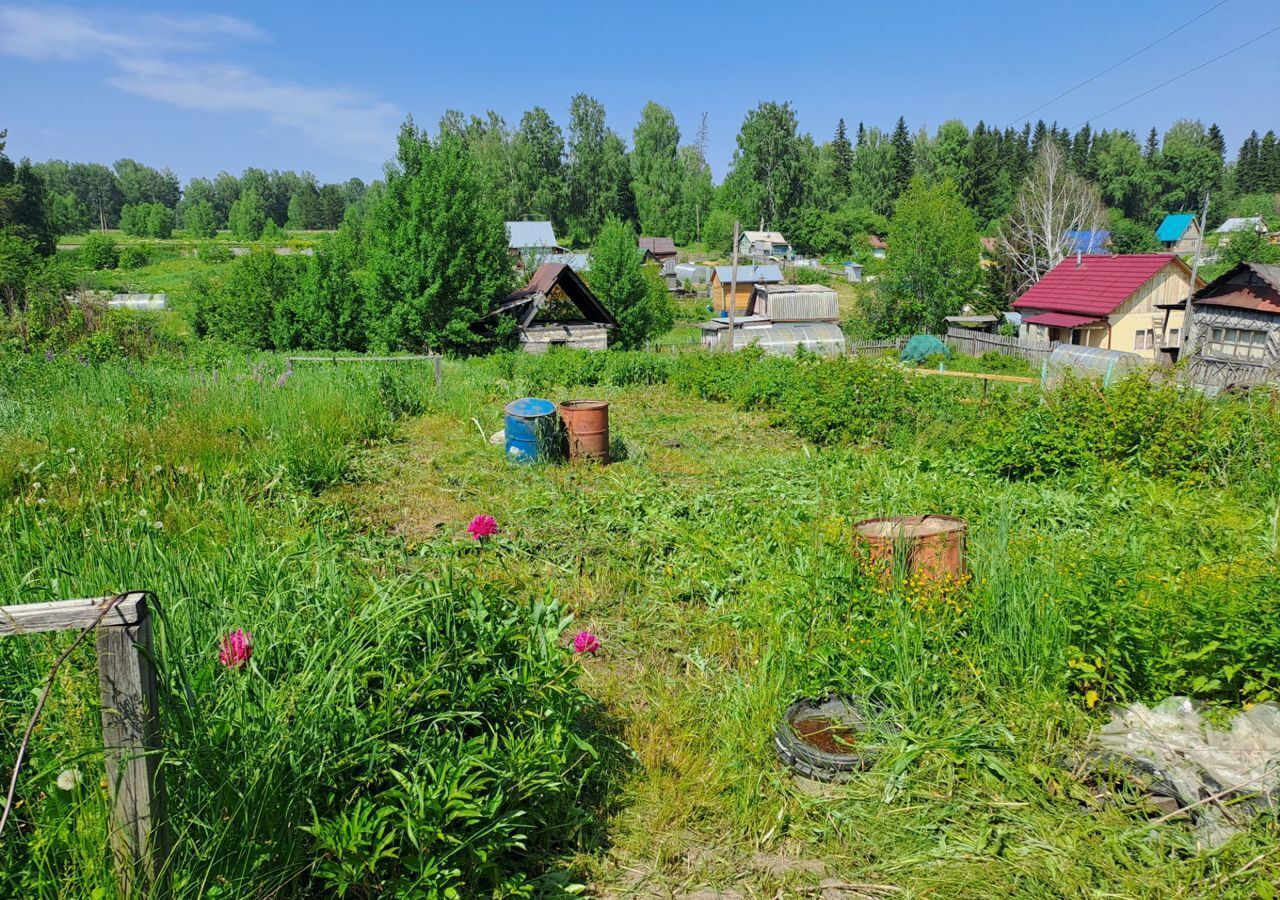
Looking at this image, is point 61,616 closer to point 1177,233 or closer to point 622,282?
point 622,282

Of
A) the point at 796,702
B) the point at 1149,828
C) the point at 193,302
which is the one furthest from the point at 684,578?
the point at 193,302

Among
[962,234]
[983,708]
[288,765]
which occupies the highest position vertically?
[962,234]

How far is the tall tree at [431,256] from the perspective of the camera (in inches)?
997

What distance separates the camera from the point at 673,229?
75.2 metres

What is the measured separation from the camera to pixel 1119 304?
2666 cm

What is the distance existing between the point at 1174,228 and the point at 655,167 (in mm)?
42252

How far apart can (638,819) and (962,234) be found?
36647mm

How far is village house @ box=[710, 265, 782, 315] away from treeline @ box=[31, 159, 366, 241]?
57.0 m

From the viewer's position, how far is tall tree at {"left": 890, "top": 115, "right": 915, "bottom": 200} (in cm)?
7519

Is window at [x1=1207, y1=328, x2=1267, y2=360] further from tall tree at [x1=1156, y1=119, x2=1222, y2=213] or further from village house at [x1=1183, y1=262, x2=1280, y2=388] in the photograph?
tall tree at [x1=1156, y1=119, x2=1222, y2=213]

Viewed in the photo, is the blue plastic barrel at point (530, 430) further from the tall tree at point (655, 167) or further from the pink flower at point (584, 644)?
the tall tree at point (655, 167)

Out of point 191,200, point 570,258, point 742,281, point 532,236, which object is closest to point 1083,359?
point 742,281

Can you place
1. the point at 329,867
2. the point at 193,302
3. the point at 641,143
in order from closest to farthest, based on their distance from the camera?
1. the point at 329,867
2. the point at 193,302
3. the point at 641,143

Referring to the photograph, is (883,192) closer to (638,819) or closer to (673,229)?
(673,229)
